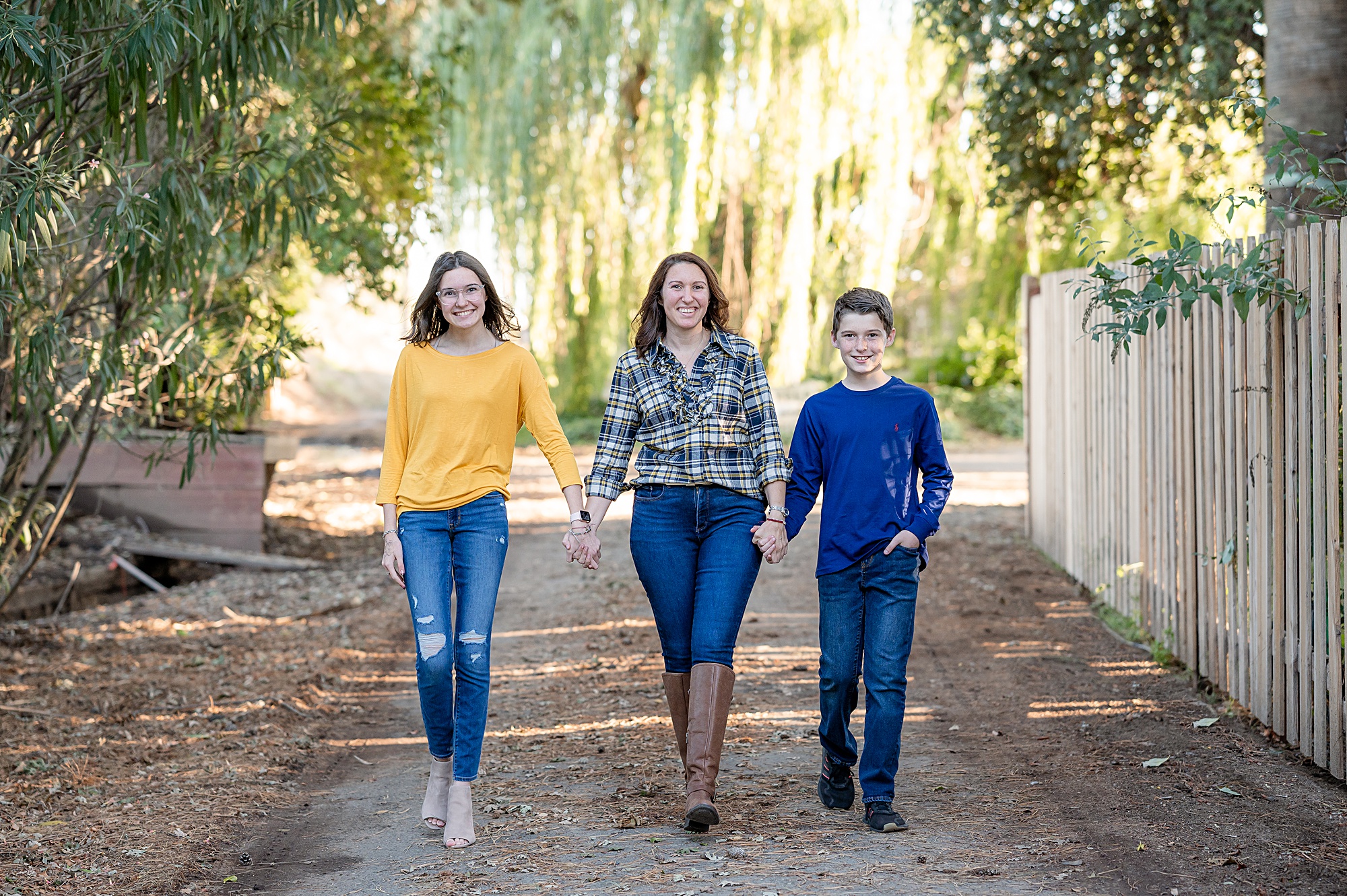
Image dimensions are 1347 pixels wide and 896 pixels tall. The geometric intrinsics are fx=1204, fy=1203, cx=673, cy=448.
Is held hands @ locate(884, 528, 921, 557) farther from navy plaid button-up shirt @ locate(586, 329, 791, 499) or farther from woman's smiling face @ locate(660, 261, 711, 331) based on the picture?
woman's smiling face @ locate(660, 261, 711, 331)

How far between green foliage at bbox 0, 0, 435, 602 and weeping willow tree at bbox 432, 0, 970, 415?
598 centimetres

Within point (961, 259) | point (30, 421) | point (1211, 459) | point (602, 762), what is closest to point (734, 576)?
point (602, 762)

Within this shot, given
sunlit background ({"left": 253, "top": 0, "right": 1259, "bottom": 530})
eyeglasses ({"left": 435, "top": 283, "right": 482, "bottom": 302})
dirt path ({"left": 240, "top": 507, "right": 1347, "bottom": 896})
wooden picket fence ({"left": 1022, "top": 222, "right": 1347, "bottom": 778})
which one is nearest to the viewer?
dirt path ({"left": 240, "top": 507, "right": 1347, "bottom": 896})

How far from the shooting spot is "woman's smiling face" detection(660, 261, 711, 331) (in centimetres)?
394

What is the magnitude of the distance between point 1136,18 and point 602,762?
6.34 m

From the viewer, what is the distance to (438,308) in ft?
13.3

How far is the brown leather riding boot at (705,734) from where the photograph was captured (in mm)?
3725

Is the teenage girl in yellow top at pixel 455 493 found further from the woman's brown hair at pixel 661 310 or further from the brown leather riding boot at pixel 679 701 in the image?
the brown leather riding boot at pixel 679 701

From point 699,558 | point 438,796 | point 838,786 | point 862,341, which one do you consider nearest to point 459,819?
point 438,796

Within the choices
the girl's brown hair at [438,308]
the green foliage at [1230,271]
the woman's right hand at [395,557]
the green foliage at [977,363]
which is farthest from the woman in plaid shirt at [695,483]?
the green foliage at [977,363]

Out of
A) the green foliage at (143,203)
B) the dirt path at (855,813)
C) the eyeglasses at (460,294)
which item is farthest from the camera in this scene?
the green foliage at (143,203)

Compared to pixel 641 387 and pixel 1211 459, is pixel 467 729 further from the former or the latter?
pixel 1211 459

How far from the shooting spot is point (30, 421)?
6.22 m

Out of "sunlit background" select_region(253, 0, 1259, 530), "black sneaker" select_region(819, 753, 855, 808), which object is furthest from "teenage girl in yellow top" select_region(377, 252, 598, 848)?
"sunlit background" select_region(253, 0, 1259, 530)
